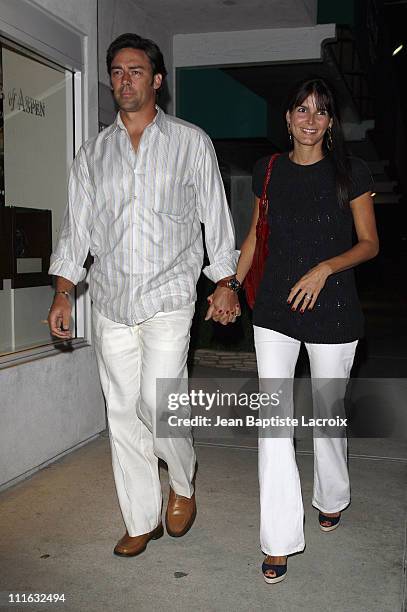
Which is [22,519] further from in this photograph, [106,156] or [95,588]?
[106,156]

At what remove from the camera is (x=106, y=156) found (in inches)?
133

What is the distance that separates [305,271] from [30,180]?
246 centimetres

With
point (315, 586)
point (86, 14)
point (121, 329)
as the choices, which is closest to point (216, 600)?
point (315, 586)

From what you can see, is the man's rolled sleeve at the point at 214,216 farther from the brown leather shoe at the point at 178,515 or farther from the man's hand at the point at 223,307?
the brown leather shoe at the point at 178,515

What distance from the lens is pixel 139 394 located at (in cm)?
342

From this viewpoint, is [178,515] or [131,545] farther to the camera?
[178,515]

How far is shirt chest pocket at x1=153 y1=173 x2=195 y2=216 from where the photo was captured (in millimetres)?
3328

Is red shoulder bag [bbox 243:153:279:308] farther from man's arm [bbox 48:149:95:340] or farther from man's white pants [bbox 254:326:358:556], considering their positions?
man's arm [bbox 48:149:95:340]

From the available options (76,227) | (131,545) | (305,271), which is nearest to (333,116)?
(305,271)

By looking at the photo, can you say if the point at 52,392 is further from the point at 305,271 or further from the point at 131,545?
the point at 305,271

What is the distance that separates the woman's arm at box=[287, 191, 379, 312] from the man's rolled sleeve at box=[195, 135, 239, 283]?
422mm

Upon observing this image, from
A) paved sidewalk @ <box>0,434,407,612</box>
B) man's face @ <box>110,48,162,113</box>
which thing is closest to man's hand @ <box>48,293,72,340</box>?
man's face @ <box>110,48,162,113</box>

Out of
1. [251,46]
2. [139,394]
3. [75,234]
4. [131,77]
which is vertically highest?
[251,46]

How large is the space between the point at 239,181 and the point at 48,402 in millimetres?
10186
